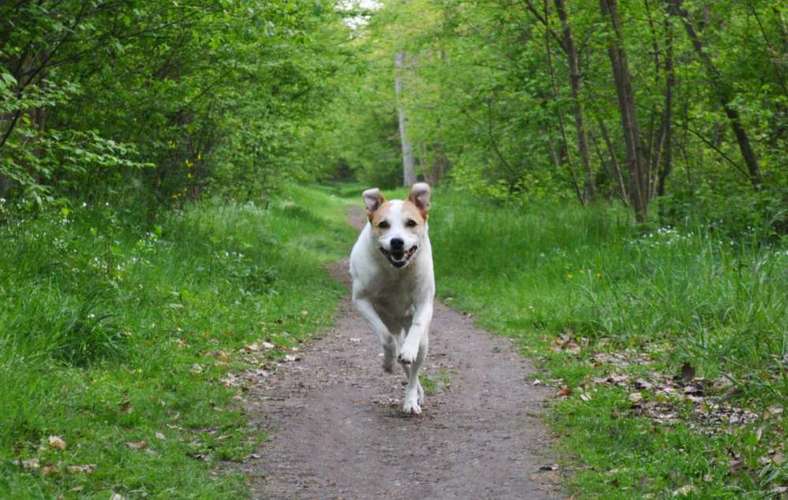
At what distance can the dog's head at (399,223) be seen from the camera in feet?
21.2

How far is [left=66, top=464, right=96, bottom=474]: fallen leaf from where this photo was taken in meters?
4.60

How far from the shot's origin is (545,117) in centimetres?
1730

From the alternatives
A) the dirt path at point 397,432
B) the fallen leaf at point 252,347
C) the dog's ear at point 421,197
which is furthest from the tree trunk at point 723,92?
the fallen leaf at point 252,347

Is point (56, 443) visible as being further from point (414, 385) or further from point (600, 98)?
point (600, 98)

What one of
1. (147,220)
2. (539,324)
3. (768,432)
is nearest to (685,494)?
(768,432)

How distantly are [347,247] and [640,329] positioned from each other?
14.4m

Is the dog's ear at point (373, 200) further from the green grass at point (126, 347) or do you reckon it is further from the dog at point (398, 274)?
the green grass at point (126, 347)

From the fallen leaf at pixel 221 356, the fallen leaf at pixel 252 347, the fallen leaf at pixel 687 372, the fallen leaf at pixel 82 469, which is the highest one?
the fallen leaf at pixel 82 469

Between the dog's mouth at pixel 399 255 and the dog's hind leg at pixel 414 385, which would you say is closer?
the dog's mouth at pixel 399 255

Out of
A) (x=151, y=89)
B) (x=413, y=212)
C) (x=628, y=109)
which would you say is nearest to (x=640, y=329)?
(x=413, y=212)

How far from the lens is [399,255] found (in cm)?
646

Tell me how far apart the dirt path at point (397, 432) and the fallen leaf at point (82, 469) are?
0.88 meters

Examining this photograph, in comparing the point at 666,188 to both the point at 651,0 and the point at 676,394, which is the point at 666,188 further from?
the point at 676,394

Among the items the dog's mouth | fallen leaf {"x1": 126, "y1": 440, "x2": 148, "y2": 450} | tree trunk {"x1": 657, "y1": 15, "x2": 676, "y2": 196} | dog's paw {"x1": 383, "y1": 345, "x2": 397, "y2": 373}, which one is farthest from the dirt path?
tree trunk {"x1": 657, "y1": 15, "x2": 676, "y2": 196}
